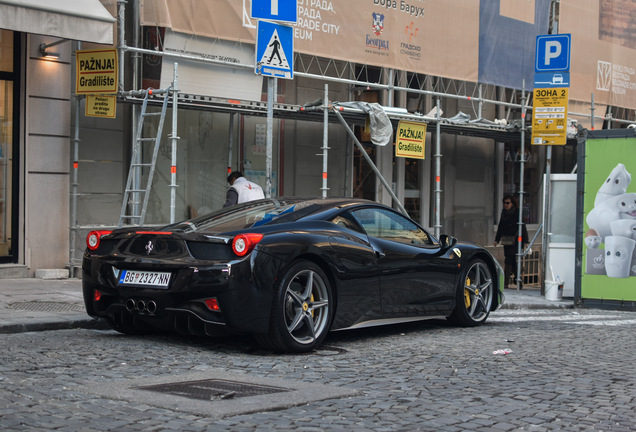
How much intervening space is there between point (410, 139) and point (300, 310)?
870 cm

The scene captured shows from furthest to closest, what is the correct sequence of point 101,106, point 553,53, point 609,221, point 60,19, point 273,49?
1. point 553,53
2. point 609,221
3. point 101,106
4. point 60,19
5. point 273,49

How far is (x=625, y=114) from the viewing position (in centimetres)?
2442

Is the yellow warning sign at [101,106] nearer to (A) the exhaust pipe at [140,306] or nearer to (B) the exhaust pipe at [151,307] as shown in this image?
(A) the exhaust pipe at [140,306]

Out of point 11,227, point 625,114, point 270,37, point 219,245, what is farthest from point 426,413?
point 625,114

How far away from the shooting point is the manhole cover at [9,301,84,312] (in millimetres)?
8336

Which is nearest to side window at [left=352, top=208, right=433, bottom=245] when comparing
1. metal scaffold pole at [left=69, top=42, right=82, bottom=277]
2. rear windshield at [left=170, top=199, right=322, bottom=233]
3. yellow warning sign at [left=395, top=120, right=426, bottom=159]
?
rear windshield at [left=170, top=199, right=322, bottom=233]

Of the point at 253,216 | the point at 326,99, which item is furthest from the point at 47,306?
the point at 326,99

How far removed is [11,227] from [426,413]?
8.60 m

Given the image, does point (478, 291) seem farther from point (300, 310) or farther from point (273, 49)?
point (273, 49)

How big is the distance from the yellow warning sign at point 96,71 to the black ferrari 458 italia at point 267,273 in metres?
4.76

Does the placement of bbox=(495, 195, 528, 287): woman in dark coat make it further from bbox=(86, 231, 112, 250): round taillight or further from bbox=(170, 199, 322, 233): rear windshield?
bbox=(86, 231, 112, 250): round taillight

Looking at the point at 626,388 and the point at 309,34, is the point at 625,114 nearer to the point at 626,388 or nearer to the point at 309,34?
the point at 309,34

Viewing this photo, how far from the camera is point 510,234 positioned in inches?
635

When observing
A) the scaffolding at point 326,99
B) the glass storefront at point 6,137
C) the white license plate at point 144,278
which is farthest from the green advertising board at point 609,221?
the glass storefront at point 6,137
